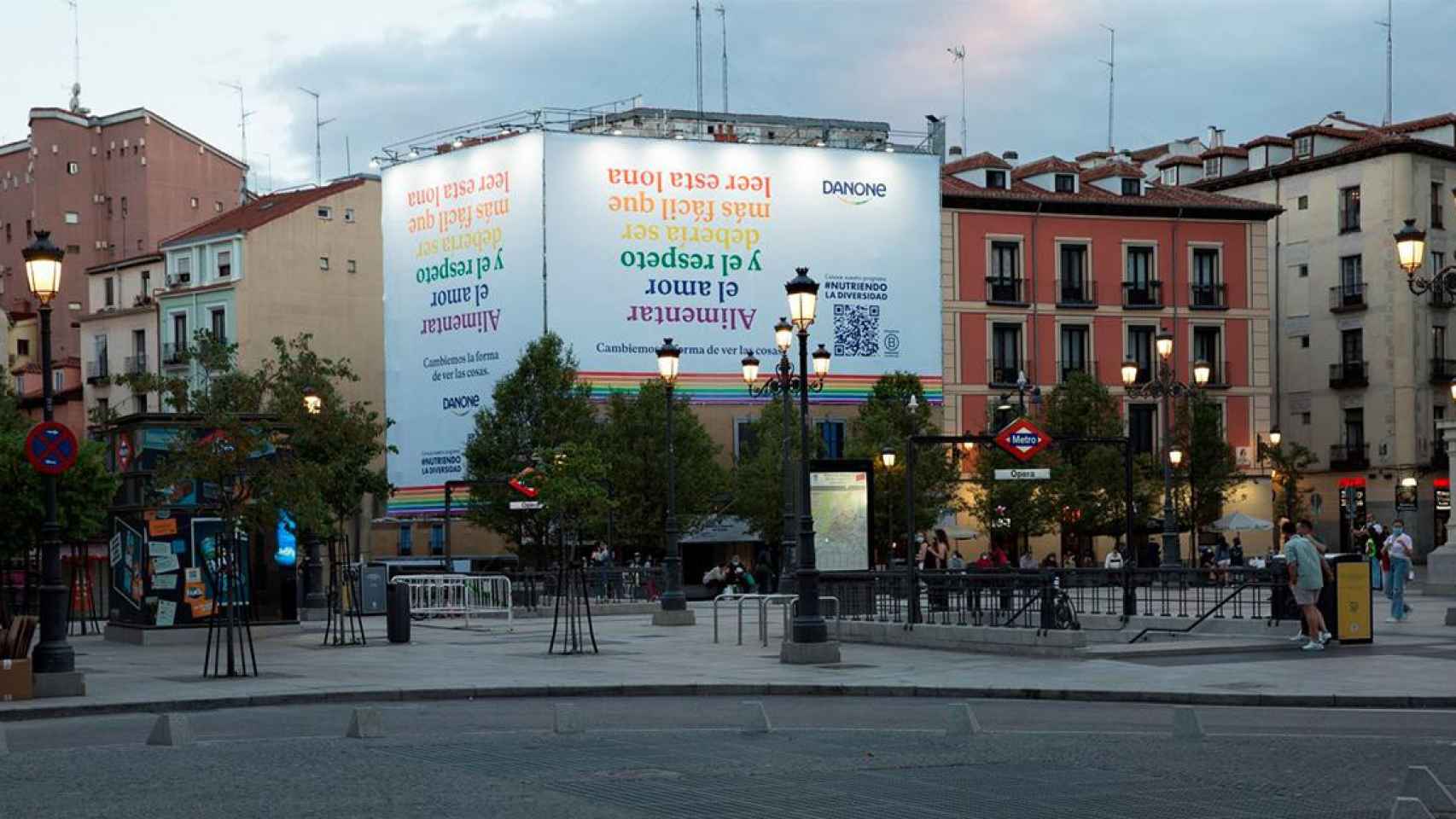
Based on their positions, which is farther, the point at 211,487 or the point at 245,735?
the point at 211,487

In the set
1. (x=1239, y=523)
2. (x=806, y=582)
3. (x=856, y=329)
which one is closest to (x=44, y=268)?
(x=806, y=582)

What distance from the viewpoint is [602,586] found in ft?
152

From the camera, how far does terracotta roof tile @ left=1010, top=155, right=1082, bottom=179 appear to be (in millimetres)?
75000

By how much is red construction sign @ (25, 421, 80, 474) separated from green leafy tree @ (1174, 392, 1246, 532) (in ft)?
170

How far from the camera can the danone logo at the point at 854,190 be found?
69.8 metres

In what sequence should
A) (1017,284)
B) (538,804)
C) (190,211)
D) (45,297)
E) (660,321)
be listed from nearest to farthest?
(538,804), (45,297), (660,321), (1017,284), (190,211)

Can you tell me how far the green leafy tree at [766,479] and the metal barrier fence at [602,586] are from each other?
10356mm

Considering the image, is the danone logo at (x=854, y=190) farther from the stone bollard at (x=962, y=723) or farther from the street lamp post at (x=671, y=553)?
the stone bollard at (x=962, y=723)

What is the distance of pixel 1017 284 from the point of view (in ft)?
238

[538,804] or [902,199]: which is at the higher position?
[902,199]

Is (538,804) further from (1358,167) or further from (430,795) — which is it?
(1358,167)

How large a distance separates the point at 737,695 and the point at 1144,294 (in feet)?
181

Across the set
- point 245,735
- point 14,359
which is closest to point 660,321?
point 14,359

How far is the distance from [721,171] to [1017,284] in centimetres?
1263
